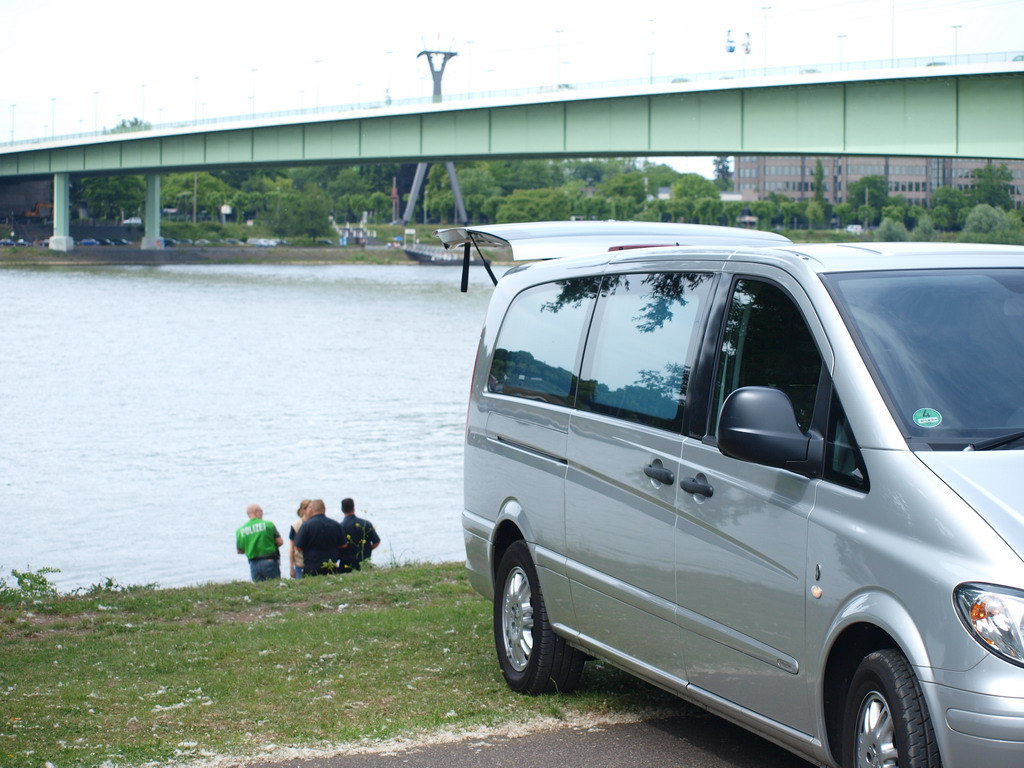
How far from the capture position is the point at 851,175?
135125mm

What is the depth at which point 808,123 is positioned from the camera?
40750 millimetres

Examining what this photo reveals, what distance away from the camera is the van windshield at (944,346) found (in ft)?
13.6

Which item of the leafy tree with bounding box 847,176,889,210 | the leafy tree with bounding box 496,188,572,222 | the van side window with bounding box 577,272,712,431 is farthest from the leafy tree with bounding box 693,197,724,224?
the van side window with bounding box 577,272,712,431

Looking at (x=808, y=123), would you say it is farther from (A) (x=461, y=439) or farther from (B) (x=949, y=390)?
(B) (x=949, y=390)

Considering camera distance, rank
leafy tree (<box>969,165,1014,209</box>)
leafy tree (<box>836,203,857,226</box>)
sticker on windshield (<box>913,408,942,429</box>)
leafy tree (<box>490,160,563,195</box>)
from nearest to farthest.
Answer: sticker on windshield (<box>913,408,942,429</box>)
leafy tree (<box>969,165,1014,209</box>)
leafy tree (<box>836,203,857,226</box>)
leafy tree (<box>490,160,563,195</box>)

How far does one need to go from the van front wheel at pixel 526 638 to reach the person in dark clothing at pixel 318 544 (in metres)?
6.87

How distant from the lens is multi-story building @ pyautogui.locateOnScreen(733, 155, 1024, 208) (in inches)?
2018

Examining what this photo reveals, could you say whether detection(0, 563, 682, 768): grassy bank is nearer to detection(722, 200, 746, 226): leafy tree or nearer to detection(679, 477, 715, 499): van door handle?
detection(679, 477, 715, 499): van door handle

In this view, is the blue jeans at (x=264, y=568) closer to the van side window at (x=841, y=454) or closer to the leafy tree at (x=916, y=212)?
the van side window at (x=841, y=454)

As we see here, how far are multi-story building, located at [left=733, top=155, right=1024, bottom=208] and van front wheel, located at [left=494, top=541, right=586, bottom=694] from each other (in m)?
33.1

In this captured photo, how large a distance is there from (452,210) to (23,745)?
15809cm

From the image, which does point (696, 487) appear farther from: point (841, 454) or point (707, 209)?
point (707, 209)

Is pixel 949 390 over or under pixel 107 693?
over

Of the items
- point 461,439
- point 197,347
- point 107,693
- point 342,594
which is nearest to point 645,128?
point 197,347
